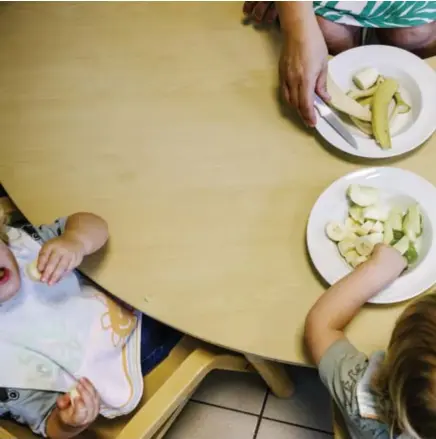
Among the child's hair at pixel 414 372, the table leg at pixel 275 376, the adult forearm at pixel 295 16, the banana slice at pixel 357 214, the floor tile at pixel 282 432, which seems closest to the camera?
Answer: the child's hair at pixel 414 372

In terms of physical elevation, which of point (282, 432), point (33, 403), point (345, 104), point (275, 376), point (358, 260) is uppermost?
point (345, 104)

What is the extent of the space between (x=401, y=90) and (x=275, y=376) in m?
0.56

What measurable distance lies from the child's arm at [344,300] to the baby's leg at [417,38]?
463mm

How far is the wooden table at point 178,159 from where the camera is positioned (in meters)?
0.85

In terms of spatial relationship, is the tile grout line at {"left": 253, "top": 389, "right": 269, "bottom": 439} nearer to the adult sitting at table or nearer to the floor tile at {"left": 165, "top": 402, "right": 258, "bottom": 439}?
the floor tile at {"left": 165, "top": 402, "right": 258, "bottom": 439}

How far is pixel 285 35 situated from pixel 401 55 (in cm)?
17

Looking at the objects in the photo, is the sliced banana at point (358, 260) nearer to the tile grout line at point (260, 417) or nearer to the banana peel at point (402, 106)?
the banana peel at point (402, 106)

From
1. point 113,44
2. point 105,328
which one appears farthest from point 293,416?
point 113,44

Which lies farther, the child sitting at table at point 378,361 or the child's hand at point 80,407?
the child's hand at point 80,407

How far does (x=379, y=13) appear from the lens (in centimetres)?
108

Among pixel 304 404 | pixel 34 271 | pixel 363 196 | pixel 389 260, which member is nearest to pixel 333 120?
pixel 363 196

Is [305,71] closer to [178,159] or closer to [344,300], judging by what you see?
[178,159]

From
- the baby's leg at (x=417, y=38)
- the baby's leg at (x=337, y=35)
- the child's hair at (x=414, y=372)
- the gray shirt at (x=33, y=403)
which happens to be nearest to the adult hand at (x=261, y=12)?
the baby's leg at (x=337, y=35)

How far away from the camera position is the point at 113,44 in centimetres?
112
